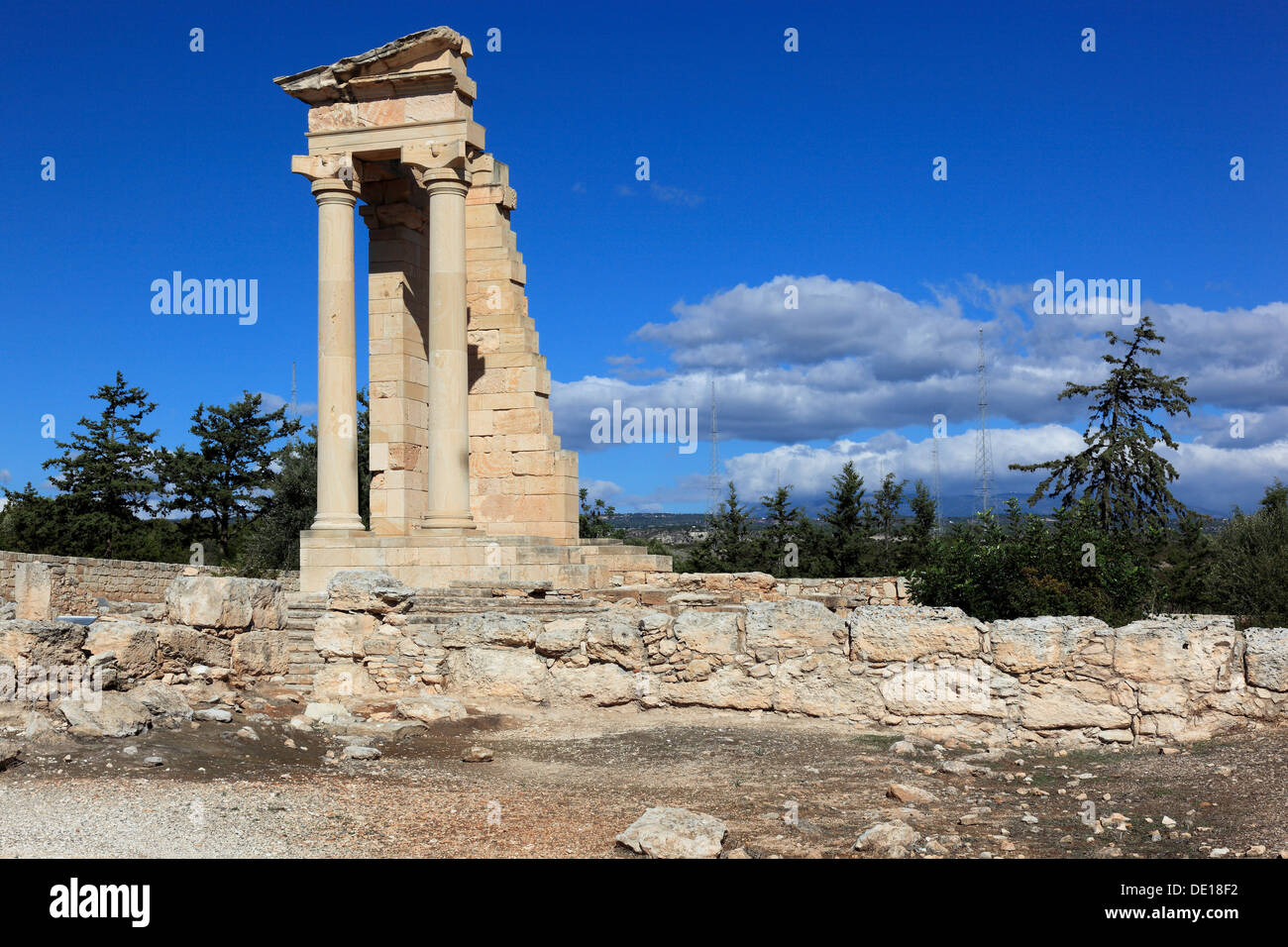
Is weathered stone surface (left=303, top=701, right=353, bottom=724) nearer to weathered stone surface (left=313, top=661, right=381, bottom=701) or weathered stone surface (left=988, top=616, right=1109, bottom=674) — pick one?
weathered stone surface (left=313, top=661, right=381, bottom=701)

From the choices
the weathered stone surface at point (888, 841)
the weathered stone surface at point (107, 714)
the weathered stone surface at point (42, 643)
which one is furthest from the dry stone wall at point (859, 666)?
the weathered stone surface at point (888, 841)

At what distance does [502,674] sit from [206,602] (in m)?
3.16

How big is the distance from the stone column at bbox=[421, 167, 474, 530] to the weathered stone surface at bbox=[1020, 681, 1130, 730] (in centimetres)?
1260

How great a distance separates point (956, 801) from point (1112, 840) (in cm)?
111

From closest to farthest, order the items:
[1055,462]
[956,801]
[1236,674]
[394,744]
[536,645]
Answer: [956,801] → [1236,674] → [394,744] → [536,645] → [1055,462]

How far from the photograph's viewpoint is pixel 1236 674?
8.69 metres

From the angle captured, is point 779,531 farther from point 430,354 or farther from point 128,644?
point 128,644

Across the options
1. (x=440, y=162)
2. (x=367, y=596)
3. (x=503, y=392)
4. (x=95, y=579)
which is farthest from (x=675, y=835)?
(x=95, y=579)

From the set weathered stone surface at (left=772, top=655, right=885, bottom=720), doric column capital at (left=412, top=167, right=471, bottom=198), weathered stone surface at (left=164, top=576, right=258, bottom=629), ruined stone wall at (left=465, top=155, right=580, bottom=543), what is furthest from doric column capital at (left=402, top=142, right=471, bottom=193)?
weathered stone surface at (left=772, top=655, right=885, bottom=720)

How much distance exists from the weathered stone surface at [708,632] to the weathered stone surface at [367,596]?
3.58m

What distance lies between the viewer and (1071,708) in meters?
9.01
